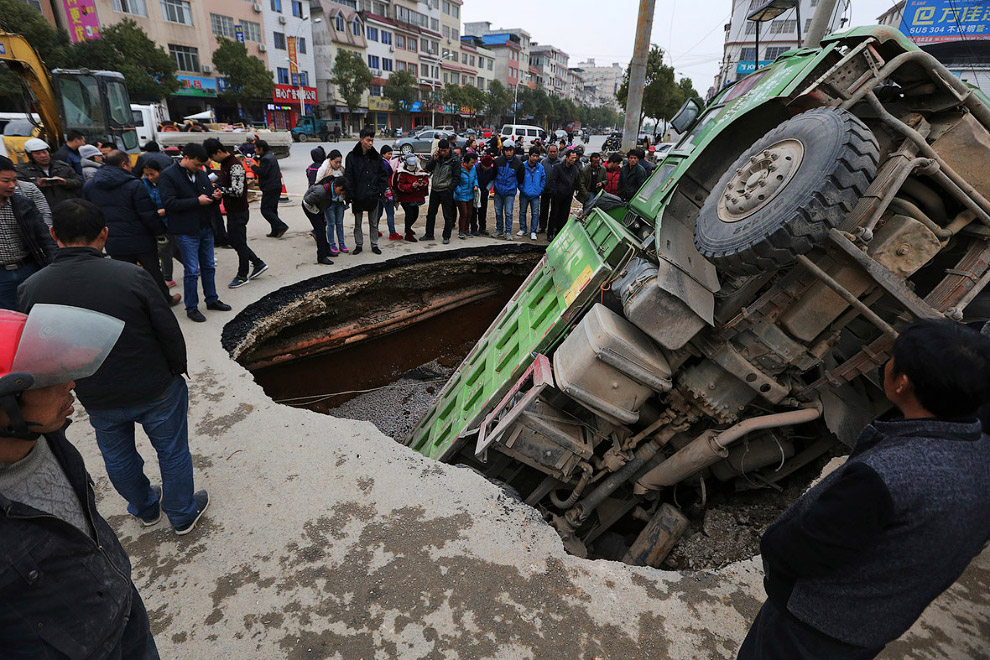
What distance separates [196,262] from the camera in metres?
5.02

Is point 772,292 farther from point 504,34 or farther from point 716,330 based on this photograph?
point 504,34

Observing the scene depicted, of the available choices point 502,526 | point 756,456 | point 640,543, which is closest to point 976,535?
point 502,526

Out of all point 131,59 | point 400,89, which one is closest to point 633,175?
point 131,59

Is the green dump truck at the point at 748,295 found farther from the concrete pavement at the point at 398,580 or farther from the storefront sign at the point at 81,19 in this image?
the storefront sign at the point at 81,19

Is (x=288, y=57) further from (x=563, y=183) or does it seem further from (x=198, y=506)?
(x=198, y=506)

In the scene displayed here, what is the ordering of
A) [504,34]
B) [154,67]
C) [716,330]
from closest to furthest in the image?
1. [716,330]
2. [154,67]
3. [504,34]

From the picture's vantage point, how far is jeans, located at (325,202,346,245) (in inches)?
279

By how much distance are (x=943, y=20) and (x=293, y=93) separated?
1456 inches

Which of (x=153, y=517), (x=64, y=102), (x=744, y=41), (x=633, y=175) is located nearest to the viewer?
(x=153, y=517)

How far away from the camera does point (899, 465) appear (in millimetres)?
1214

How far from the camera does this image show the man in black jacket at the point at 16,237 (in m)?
3.52

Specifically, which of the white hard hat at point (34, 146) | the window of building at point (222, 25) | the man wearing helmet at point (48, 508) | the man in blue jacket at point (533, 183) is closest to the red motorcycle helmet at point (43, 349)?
the man wearing helmet at point (48, 508)

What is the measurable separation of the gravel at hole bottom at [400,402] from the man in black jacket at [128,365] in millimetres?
3560

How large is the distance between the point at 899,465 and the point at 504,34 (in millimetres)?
75807
